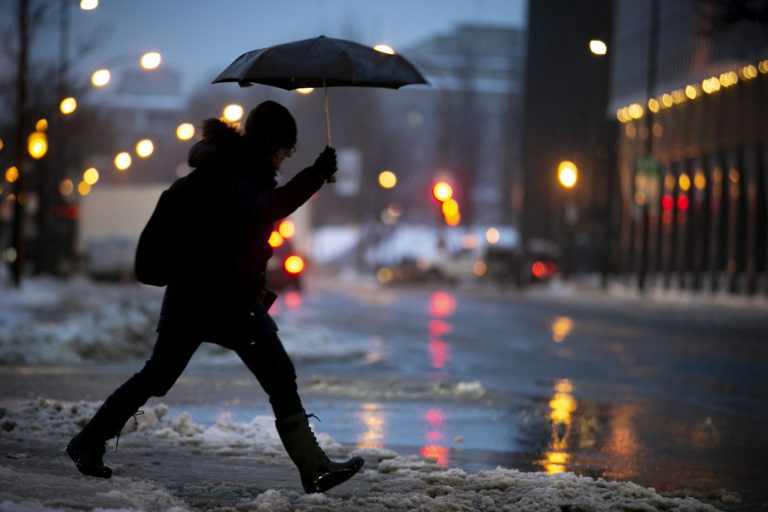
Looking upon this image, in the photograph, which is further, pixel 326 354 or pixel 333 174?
pixel 326 354

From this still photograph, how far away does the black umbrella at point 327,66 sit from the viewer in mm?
7297

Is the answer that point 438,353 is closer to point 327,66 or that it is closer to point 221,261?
point 327,66

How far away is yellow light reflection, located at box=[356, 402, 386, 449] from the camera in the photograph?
9.51m

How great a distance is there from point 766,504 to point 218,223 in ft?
11.1

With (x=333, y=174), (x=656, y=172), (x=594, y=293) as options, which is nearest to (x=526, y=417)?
(x=333, y=174)

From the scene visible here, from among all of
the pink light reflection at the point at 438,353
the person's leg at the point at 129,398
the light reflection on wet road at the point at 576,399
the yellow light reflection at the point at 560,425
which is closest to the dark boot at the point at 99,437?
the person's leg at the point at 129,398

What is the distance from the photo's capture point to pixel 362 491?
24.1 ft

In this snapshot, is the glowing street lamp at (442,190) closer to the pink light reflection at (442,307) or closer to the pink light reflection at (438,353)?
the pink light reflection at (442,307)

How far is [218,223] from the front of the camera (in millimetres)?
6629

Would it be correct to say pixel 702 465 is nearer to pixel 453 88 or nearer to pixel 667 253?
pixel 667 253

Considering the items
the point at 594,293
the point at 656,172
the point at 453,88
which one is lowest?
the point at 594,293

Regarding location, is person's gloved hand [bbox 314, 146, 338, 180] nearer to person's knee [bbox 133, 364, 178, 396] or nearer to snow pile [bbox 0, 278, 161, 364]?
person's knee [bbox 133, 364, 178, 396]

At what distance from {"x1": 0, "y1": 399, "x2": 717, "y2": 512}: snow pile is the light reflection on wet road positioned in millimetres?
888

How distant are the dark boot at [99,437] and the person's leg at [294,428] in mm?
658
